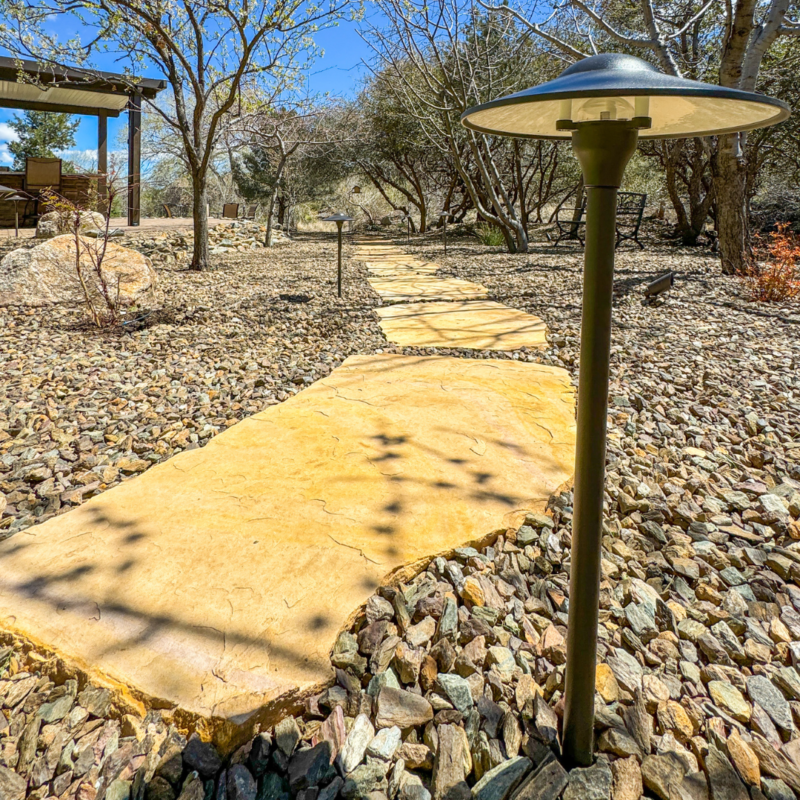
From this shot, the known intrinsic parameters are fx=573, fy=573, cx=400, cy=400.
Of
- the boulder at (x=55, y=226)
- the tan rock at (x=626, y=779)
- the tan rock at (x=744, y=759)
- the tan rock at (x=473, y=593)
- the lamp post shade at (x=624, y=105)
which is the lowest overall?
the tan rock at (x=626, y=779)

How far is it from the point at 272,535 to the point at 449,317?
8.89 feet

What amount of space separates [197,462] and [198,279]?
424 cm

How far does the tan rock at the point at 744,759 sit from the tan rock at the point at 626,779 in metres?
0.15

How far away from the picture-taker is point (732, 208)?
200 inches

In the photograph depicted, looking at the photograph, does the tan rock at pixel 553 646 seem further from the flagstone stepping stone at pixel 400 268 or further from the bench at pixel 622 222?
the bench at pixel 622 222

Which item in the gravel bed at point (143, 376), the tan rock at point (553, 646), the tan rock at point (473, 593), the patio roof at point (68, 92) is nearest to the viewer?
the tan rock at point (553, 646)

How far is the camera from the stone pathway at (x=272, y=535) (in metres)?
0.95

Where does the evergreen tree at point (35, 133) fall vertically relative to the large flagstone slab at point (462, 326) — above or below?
above

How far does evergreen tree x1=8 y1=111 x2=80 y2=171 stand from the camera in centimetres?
1691

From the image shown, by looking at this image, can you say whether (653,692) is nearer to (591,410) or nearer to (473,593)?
(473,593)

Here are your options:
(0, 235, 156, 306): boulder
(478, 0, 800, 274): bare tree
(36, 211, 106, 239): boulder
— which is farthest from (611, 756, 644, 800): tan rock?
(36, 211, 106, 239): boulder

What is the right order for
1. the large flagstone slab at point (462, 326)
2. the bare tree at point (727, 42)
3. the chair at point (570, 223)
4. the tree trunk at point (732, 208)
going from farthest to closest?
the chair at point (570, 223), the tree trunk at point (732, 208), the bare tree at point (727, 42), the large flagstone slab at point (462, 326)

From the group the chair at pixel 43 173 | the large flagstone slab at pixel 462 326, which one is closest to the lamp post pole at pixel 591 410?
the large flagstone slab at pixel 462 326

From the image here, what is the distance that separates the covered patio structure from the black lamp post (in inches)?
329
